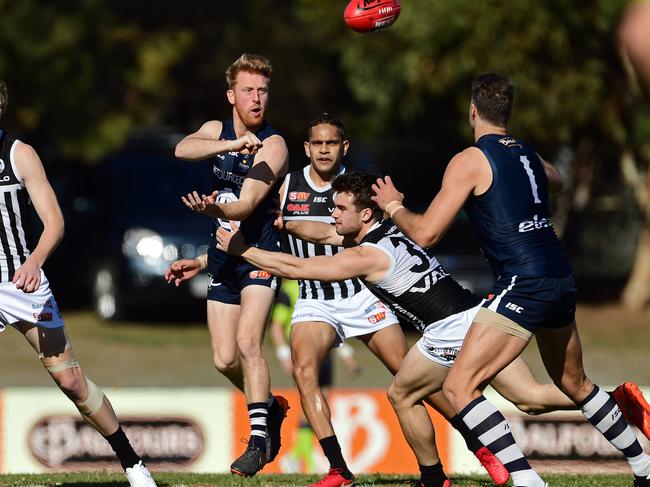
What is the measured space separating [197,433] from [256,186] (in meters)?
4.73

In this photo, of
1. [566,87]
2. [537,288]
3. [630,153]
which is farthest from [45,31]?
[537,288]

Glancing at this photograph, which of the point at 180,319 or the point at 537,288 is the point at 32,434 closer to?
the point at 537,288

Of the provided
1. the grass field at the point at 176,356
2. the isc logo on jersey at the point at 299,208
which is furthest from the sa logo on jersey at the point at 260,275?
the grass field at the point at 176,356

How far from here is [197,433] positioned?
1177 centimetres

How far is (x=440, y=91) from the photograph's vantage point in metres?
19.7

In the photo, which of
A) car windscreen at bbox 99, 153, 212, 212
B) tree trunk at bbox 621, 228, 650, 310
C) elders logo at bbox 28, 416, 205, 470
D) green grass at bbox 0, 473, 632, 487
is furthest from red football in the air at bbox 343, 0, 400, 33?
tree trunk at bbox 621, 228, 650, 310

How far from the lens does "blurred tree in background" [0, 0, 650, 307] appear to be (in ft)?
61.9

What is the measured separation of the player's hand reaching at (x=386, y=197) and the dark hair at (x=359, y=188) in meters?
0.21

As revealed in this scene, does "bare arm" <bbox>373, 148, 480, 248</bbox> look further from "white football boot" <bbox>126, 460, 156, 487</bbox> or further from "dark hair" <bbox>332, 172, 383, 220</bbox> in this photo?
"white football boot" <bbox>126, 460, 156, 487</bbox>

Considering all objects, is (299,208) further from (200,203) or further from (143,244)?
(143,244)

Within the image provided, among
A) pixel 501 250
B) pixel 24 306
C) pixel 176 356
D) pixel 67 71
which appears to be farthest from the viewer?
pixel 67 71

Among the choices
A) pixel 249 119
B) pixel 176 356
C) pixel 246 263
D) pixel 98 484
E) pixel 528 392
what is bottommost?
pixel 176 356

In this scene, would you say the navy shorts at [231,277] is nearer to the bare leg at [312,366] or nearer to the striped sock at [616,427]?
the bare leg at [312,366]

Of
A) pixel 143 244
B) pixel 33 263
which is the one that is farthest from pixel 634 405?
pixel 143 244
